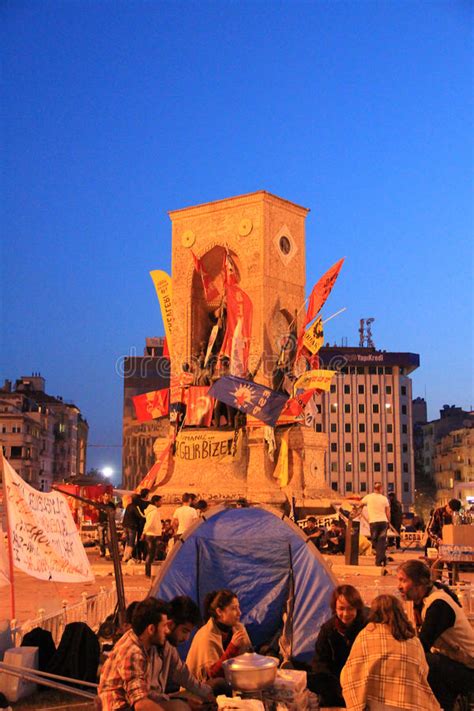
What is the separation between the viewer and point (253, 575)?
995cm

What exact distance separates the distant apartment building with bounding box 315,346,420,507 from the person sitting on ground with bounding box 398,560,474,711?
84.6m

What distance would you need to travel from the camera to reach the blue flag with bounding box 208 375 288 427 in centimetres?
2403

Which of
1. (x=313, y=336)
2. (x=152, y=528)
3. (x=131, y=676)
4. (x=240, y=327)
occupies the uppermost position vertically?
(x=240, y=327)

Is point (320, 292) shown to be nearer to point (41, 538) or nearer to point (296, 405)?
point (296, 405)

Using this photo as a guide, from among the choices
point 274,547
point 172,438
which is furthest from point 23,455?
point 274,547

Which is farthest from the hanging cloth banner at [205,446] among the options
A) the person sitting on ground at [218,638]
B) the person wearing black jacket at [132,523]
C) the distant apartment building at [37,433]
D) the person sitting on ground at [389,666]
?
the distant apartment building at [37,433]

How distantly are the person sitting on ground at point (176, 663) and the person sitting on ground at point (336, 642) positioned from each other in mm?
895

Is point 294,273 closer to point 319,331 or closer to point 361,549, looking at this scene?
point 319,331

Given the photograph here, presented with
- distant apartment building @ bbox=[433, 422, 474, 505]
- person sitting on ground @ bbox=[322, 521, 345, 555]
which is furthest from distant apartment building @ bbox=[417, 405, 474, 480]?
person sitting on ground @ bbox=[322, 521, 345, 555]

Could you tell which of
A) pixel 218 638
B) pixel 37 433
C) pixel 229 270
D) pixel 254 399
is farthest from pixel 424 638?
pixel 37 433

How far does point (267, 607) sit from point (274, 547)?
0.74m

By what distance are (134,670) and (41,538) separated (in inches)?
119

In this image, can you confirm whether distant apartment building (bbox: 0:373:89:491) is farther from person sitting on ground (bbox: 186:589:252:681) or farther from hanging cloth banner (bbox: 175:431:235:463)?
person sitting on ground (bbox: 186:589:252:681)

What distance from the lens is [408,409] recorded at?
91000 mm
